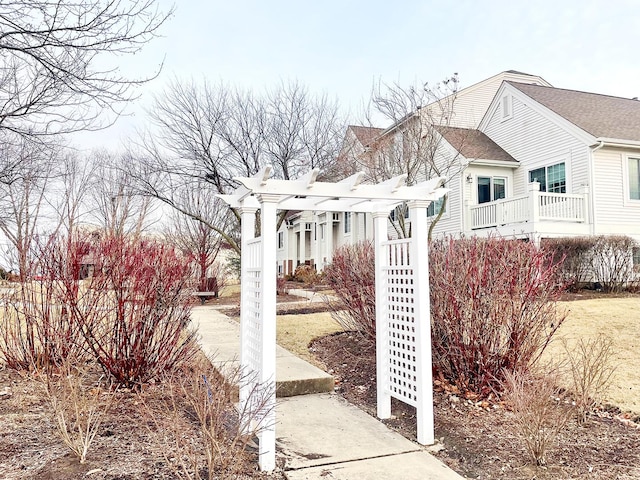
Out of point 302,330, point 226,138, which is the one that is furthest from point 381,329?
point 226,138

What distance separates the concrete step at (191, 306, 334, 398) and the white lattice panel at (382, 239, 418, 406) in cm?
98

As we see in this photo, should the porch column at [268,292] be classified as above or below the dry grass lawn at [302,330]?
above

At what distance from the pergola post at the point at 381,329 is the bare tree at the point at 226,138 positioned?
1090 centimetres

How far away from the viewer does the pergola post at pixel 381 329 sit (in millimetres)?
4355

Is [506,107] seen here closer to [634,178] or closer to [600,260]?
[634,178]

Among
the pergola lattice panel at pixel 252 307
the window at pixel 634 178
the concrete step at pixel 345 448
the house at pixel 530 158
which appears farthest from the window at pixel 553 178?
the pergola lattice panel at pixel 252 307

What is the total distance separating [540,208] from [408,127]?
15.0ft

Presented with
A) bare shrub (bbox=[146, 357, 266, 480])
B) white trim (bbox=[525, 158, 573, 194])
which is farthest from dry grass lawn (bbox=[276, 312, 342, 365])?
white trim (bbox=[525, 158, 573, 194])

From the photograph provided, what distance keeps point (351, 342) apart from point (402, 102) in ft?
30.5

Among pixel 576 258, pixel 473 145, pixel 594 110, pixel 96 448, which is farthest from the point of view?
pixel 473 145

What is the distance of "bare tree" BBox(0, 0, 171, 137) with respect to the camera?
4863 millimetres

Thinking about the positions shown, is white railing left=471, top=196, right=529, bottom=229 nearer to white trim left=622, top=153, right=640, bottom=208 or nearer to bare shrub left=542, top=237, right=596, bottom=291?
bare shrub left=542, top=237, right=596, bottom=291

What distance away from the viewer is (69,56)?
5.32 meters

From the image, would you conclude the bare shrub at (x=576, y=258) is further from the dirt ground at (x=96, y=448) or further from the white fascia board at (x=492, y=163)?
the dirt ground at (x=96, y=448)
